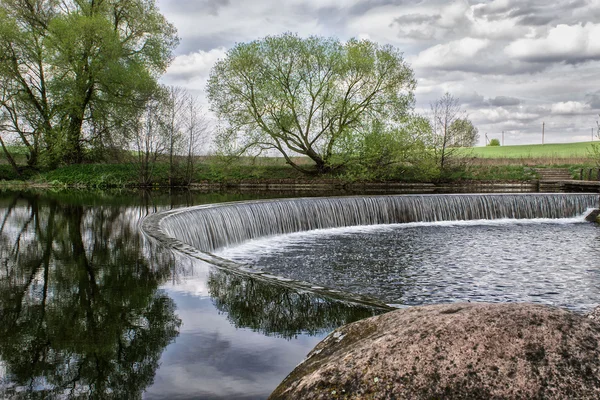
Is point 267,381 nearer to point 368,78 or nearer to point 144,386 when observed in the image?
point 144,386

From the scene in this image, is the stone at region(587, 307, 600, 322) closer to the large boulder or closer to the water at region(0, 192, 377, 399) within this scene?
the large boulder

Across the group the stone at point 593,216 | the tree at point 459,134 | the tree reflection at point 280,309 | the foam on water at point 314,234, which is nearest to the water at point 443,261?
the foam on water at point 314,234

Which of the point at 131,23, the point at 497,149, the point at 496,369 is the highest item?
the point at 131,23

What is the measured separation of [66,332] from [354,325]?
326cm

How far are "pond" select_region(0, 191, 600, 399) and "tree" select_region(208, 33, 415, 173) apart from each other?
21.9 m

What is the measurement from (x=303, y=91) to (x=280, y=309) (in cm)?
3305

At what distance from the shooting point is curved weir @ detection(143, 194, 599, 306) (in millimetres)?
12727

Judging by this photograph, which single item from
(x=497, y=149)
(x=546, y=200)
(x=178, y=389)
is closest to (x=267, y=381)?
(x=178, y=389)

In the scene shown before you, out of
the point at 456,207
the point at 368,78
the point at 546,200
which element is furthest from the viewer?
the point at 368,78

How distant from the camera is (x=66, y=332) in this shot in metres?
5.03

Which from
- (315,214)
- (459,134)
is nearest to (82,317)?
(315,214)

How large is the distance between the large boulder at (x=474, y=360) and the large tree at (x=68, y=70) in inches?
1399

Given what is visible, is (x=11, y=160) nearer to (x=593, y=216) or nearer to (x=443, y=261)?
(x=443, y=261)

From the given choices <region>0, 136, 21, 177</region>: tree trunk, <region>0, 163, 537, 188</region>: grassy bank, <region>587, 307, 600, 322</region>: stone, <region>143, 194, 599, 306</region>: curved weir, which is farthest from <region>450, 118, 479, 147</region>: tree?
<region>587, 307, 600, 322</region>: stone
